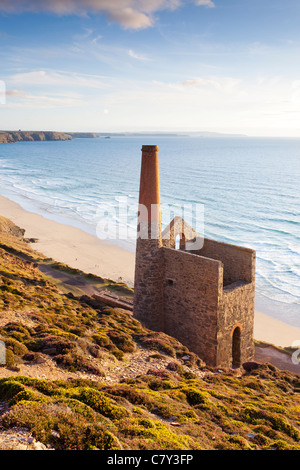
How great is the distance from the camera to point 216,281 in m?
17.6

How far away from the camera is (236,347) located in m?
20.4

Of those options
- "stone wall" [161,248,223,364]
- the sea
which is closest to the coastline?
the sea

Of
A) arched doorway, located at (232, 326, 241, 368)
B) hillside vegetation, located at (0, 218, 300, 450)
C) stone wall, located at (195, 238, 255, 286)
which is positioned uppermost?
stone wall, located at (195, 238, 255, 286)

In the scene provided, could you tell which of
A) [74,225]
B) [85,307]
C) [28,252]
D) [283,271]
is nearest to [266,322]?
[283,271]

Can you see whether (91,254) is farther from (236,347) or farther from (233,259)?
(236,347)

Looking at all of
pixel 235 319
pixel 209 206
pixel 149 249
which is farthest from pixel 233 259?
pixel 209 206

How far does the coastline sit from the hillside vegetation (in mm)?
7657

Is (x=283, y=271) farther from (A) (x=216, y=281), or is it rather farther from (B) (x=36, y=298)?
(B) (x=36, y=298)

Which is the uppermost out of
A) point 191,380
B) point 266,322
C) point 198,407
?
point 198,407

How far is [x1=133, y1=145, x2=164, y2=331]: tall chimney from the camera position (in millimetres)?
19219

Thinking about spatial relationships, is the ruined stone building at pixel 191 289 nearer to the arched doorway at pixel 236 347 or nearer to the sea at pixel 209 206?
the arched doorway at pixel 236 347

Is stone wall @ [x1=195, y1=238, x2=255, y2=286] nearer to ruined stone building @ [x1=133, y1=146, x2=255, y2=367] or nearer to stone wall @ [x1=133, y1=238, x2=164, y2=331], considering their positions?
ruined stone building @ [x1=133, y1=146, x2=255, y2=367]

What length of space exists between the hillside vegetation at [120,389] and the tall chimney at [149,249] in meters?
1.14
